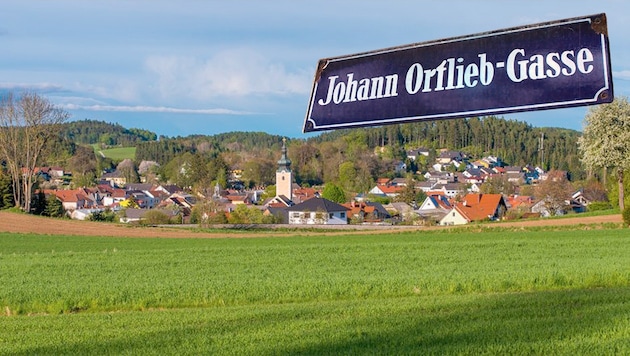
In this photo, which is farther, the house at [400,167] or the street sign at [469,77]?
the house at [400,167]

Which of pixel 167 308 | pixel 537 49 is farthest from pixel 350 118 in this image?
pixel 167 308

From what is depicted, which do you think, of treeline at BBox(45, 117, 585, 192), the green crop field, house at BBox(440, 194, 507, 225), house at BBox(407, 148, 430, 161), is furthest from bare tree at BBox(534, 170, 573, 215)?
house at BBox(407, 148, 430, 161)

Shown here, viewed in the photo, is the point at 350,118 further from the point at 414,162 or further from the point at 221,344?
the point at 414,162

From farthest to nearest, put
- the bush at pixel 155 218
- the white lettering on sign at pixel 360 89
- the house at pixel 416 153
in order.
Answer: the house at pixel 416 153 → the bush at pixel 155 218 → the white lettering on sign at pixel 360 89

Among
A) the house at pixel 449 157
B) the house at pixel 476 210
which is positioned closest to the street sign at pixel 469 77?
the house at pixel 476 210

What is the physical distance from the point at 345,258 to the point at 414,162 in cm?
14243

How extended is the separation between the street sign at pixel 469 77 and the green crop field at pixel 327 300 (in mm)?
3176

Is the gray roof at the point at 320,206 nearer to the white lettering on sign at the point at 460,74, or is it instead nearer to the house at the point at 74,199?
the house at the point at 74,199

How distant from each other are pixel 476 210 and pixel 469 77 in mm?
79510

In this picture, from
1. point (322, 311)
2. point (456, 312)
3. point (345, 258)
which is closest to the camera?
point (456, 312)

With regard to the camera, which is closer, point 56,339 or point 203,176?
point 56,339

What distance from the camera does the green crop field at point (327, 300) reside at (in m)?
7.74

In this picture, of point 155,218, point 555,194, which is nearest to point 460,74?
point 155,218

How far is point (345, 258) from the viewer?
71.5 ft
